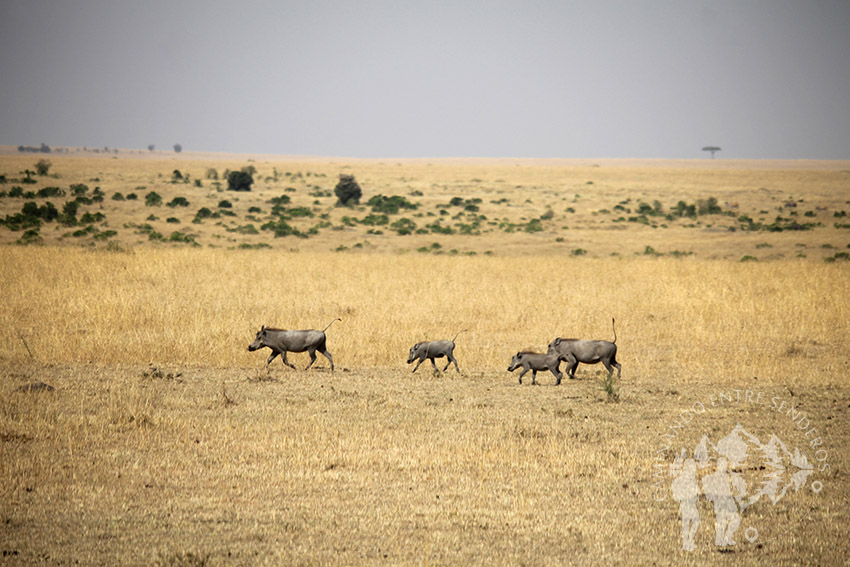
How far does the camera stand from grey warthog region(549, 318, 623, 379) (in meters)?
13.1

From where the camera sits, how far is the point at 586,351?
1328 cm

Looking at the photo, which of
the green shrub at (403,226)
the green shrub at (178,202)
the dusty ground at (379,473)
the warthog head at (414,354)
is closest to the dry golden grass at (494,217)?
the green shrub at (178,202)

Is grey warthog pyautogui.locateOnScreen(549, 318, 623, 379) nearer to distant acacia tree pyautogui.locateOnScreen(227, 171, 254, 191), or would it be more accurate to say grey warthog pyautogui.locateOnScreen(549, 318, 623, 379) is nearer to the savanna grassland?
the savanna grassland

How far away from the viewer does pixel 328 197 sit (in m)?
62.0

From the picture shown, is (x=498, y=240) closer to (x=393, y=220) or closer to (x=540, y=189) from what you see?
(x=393, y=220)

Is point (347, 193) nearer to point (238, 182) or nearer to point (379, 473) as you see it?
point (238, 182)

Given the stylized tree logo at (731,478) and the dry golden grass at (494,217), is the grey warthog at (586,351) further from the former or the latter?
the dry golden grass at (494,217)

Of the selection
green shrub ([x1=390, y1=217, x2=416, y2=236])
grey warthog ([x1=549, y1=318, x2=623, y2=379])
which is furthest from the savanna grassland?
green shrub ([x1=390, y1=217, x2=416, y2=236])

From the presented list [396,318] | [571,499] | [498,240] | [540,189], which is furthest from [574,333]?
[540,189]

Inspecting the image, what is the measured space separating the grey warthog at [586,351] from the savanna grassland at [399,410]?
44cm

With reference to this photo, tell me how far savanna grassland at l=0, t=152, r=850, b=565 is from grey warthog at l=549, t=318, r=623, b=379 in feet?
1.44

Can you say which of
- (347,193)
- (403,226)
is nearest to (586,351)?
(403,226)

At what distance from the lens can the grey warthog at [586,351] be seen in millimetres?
13148

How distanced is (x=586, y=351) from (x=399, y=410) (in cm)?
393
